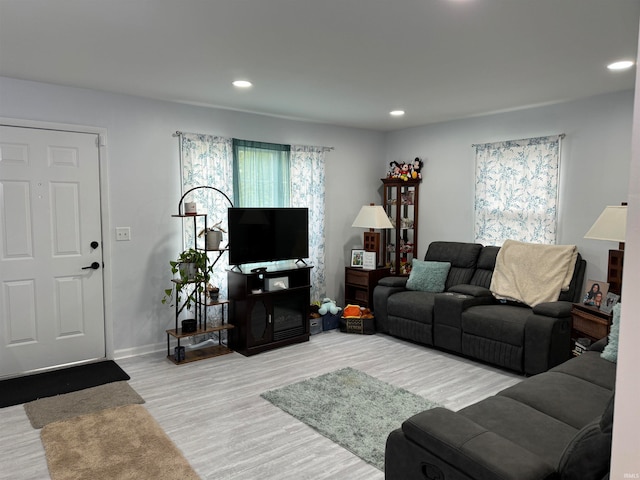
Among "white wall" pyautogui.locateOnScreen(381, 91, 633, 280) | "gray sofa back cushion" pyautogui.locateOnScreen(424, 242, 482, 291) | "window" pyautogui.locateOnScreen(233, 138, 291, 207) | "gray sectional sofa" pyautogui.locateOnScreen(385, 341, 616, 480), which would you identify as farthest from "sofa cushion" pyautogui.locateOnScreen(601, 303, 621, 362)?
"window" pyautogui.locateOnScreen(233, 138, 291, 207)

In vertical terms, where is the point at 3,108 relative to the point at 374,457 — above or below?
above

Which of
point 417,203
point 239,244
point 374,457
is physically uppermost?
point 417,203

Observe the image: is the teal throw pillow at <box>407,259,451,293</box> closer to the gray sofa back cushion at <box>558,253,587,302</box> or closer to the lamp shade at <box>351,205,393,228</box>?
the lamp shade at <box>351,205,393,228</box>

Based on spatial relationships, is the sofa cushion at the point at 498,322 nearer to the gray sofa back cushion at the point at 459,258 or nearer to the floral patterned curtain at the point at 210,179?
the gray sofa back cushion at the point at 459,258

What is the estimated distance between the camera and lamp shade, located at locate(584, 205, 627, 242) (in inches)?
133

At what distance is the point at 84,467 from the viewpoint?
2.53m

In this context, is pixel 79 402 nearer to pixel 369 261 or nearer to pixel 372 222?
pixel 369 261

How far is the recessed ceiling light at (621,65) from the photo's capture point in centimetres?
316

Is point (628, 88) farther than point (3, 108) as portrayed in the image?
Yes

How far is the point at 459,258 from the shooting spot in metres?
5.12

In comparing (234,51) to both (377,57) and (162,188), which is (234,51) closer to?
(377,57)

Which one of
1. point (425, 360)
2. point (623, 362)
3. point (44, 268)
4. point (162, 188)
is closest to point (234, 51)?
point (162, 188)

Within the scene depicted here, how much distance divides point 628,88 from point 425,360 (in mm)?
3014

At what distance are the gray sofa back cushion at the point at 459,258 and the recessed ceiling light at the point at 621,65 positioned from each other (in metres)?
2.25
